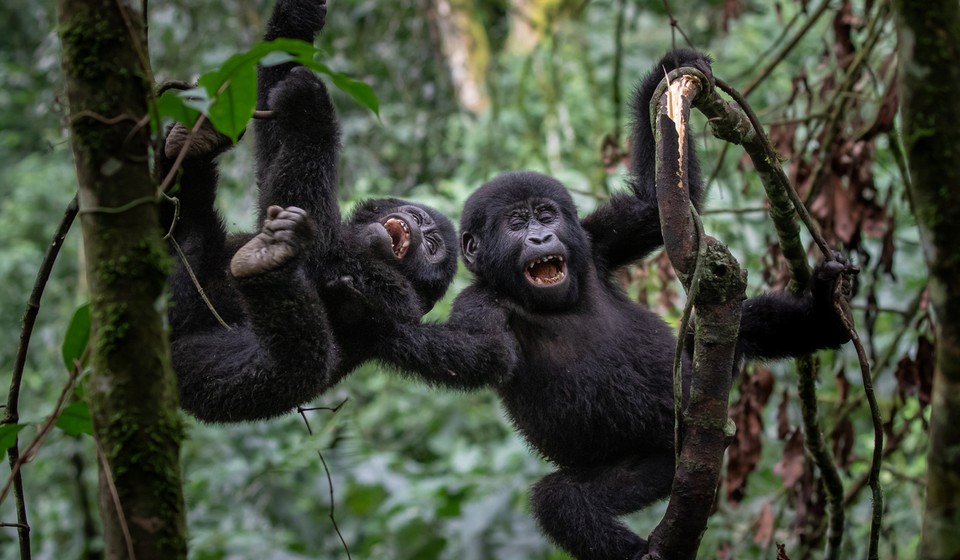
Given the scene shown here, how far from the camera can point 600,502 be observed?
3.78m

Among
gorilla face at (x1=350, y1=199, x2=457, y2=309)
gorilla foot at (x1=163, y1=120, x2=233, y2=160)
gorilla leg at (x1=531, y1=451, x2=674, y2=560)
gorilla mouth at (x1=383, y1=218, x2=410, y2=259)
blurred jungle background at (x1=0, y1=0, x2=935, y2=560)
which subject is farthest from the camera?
blurred jungle background at (x1=0, y1=0, x2=935, y2=560)

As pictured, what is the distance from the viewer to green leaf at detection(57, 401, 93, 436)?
2297 millimetres

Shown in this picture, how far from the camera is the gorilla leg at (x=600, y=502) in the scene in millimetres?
3617

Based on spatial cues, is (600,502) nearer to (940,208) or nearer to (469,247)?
(469,247)

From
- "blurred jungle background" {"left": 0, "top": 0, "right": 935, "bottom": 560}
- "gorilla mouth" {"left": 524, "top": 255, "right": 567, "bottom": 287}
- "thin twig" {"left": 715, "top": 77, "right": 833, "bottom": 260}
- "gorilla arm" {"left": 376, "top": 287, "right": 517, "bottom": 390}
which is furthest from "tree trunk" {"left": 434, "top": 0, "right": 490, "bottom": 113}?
"thin twig" {"left": 715, "top": 77, "right": 833, "bottom": 260}

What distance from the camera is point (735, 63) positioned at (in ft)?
31.2

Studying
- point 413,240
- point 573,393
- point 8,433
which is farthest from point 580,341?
point 8,433

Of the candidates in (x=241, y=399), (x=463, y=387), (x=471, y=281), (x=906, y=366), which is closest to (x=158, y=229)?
(x=241, y=399)

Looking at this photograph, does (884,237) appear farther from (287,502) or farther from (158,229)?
(287,502)

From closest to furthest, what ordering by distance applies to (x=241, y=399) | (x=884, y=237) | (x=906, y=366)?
(x=241, y=399), (x=906, y=366), (x=884, y=237)

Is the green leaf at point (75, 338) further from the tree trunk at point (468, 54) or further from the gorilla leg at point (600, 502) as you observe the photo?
the tree trunk at point (468, 54)

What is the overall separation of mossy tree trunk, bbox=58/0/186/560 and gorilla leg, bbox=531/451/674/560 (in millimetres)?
2085

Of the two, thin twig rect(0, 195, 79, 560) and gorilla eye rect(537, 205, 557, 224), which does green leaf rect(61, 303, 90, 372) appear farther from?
gorilla eye rect(537, 205, 557, 224)

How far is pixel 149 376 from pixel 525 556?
4.97 m
